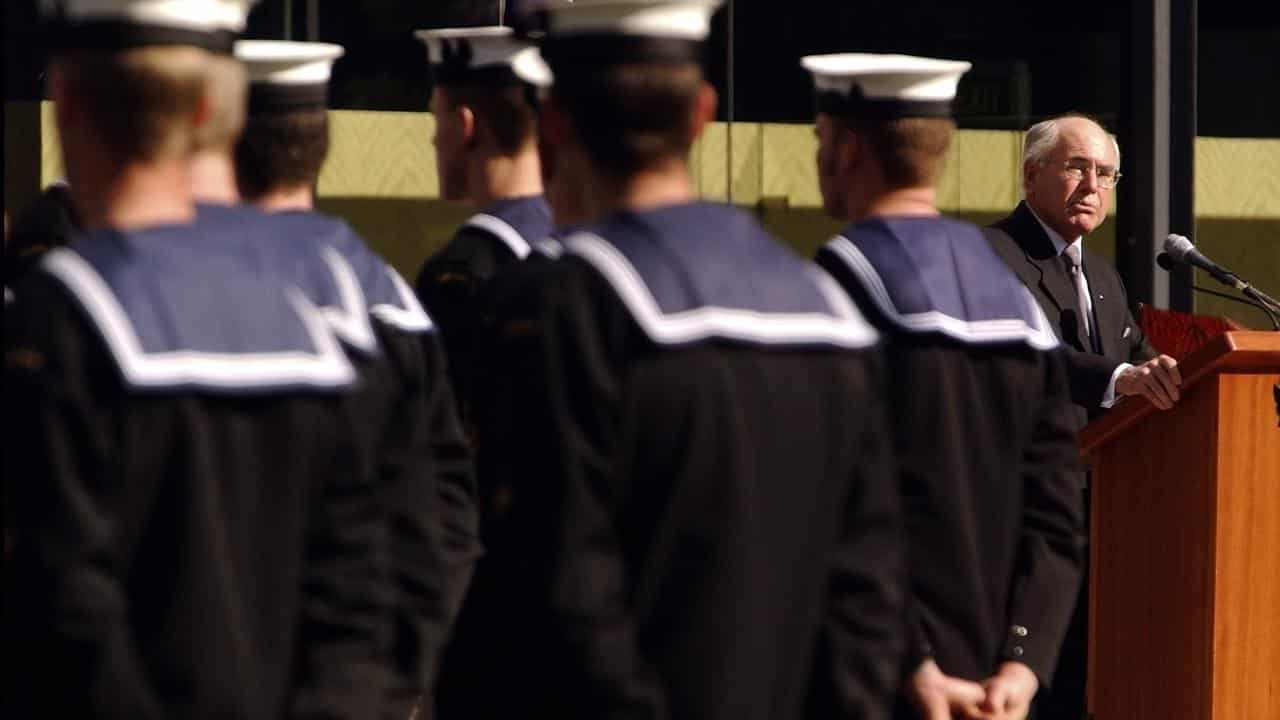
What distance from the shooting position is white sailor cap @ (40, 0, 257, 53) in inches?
105

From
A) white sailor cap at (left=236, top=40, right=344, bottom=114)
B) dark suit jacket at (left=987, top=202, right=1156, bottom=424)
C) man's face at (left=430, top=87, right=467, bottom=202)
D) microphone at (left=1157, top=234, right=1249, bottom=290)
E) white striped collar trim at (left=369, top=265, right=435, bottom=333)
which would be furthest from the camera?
dark suit jacket at (left=987, top=202, right=1156, bottom=424)

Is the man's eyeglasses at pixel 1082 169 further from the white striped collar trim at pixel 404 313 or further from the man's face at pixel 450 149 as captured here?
the white striped collar trim at pixel 404 313

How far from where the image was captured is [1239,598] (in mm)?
5430

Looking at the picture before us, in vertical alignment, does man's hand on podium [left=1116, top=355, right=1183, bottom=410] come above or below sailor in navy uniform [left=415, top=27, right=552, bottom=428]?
below

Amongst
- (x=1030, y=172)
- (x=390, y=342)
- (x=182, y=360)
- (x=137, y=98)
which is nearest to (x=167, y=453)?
(x=182, y=360)

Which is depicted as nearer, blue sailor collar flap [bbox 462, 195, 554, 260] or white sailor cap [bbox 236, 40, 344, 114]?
white sailor cap [bbox 236, 40, 344, 114]

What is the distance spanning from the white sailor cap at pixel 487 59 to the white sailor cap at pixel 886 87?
3.00ft

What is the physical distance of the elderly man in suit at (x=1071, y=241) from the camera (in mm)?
6383

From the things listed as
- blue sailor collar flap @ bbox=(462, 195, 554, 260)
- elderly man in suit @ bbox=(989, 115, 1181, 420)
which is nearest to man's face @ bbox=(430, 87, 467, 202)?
blue sailor collar flap @ bbox=(462, 195, 554, 260)

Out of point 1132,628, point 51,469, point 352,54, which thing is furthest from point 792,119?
point 51,469

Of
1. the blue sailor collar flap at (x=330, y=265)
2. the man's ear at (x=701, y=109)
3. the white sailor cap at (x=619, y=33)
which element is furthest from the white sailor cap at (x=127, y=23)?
the man's ear at (x=701, y=109)

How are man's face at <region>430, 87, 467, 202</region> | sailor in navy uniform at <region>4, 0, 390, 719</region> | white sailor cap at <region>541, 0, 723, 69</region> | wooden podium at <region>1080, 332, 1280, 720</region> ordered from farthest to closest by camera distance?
wooden podium at <region>1080, 332, 1280, 720</region>, man's face at <region>430, 87, 467, 202</region>, white sailor cap at <region>541, 0, 723, 69</region>, sailor in navy uniform at <region>4, 0, 390, 719</region>

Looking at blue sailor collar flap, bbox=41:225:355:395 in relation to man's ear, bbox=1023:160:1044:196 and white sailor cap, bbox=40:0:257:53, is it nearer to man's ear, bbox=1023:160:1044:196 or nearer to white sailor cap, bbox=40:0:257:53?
white sailor cap, bbox=40:0:257:53

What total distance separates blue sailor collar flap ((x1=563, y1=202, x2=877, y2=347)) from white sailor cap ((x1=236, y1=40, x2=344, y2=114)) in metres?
1.35
